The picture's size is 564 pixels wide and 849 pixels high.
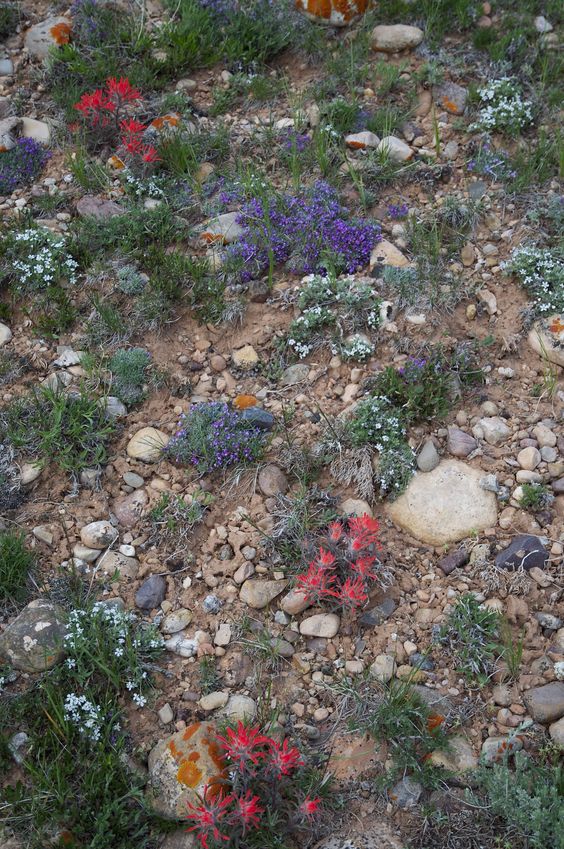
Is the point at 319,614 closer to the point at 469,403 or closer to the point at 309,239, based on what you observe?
Answer: the point at 469,403

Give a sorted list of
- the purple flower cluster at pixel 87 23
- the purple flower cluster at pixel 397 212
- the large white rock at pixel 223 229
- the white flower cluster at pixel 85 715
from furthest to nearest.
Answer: the purple flower cluster at pixel 87 23 → the purple flower cluster at pixel 397 212 → the large white rock at pixel 223 229 → the white flower cluster at pixel 85 715

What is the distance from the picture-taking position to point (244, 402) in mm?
4848

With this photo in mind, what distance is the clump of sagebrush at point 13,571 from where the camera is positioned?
4.10 metres

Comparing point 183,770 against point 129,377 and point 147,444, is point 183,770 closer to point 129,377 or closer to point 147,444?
point 147,444

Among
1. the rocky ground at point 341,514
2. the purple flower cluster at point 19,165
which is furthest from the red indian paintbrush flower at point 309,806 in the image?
the purple flower cluster at point 19,165

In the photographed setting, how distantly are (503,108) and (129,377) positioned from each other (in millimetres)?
3571

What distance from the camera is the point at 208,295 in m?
5.27

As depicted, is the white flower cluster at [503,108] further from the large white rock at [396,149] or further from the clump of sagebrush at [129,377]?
the clump of sagebrush at [129,377]

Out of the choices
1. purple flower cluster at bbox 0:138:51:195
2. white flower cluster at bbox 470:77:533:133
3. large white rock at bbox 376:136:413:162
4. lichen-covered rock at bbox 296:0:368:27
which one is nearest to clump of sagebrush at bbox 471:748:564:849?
large white rock at bbox 376:136:413:162

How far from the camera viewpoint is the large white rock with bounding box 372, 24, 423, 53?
21.6ft

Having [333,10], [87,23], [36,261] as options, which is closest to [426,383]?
[36,261]

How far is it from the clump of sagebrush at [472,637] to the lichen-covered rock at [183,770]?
1248 millimetres

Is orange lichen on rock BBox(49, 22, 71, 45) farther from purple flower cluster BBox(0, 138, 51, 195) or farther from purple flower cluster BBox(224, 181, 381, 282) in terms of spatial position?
purple flower cluster BBox(224, 181, 381, 282)

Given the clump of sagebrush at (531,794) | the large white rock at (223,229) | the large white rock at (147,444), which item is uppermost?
the large white rock at (223,229)
